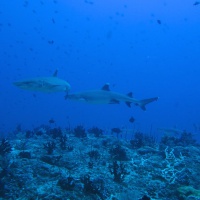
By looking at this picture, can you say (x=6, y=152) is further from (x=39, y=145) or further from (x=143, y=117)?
(x=143, y=117)

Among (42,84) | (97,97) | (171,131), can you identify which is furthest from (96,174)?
(171,131)

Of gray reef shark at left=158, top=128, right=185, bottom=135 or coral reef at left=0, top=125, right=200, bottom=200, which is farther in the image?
gray reef shark at left=158, top=128, right=185, bottom=135

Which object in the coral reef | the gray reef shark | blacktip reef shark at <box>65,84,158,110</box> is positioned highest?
blacktip reef shark at <box>65,84,158,110</box>

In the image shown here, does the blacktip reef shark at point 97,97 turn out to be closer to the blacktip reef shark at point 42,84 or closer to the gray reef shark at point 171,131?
the blacktip reef shark at point 42,84

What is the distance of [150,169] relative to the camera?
8.55 meters

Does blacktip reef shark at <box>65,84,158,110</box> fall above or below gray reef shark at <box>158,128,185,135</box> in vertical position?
above

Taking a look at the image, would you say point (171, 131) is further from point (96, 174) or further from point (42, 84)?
point (42, 84)

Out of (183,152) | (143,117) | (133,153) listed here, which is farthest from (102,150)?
(143,117)

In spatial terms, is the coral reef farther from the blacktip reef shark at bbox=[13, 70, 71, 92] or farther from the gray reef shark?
the gray reef shark

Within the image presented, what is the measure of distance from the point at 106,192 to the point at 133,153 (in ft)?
13.8

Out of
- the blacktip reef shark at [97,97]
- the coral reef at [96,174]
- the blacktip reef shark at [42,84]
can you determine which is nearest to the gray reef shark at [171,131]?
the coral reef at [96,174]

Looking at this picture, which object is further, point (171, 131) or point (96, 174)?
point (171, 131)

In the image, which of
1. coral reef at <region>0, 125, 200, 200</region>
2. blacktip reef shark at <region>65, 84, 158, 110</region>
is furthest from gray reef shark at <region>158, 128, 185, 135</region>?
blacktip reef shark at <region>65, 84, 158, 110</region>

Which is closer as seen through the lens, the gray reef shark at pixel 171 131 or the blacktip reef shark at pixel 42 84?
the blacktip reef shark at pixel 42 84
